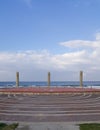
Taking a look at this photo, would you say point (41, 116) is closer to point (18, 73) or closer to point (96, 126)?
point (96, 126)

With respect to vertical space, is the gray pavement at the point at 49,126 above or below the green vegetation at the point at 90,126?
above

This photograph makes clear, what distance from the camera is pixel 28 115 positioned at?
1748cm

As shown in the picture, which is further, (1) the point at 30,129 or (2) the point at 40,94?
(2) the point at 40,94

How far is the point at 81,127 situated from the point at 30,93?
2496 centimetres

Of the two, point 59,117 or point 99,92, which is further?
point 99,92

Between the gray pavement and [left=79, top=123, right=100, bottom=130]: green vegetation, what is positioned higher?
the gray pavement

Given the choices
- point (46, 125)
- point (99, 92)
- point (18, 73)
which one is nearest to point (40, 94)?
point (99, 92)

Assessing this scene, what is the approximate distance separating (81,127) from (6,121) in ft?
12.5

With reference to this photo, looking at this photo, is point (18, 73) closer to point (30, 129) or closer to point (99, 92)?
point (99, 92)

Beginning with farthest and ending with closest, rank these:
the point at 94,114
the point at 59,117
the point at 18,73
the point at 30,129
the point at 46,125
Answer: the point at 18,73 → the point at 94,114 → the point at 59,117 → the point at 46,125 → the point at 30,129

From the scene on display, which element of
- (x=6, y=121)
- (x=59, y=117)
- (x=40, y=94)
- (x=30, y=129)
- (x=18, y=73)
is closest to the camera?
(x=30, y=129)

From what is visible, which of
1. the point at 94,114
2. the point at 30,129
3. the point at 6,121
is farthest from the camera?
the point at 94,114

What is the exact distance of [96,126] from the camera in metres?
13.5

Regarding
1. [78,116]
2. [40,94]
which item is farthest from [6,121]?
[40,94]
